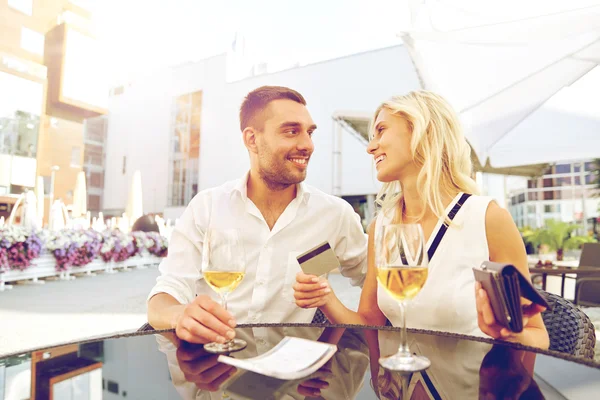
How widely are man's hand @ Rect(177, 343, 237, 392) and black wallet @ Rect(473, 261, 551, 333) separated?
1.83 ft

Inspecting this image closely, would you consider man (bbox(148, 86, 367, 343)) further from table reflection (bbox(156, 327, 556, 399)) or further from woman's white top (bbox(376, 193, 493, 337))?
table reflection (bbox(156, 327, 556, 399))

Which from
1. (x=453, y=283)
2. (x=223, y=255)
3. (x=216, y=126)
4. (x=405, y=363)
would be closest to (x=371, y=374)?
(x=405, y=363)

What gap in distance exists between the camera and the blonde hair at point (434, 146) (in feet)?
5.45

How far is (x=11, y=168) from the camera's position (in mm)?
18094

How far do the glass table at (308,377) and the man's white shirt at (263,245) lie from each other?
2.38 ft

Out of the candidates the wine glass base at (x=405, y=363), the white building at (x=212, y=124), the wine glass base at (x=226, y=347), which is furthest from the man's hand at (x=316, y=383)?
the white building at (x=212, y=124)

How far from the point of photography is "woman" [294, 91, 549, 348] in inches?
56.5

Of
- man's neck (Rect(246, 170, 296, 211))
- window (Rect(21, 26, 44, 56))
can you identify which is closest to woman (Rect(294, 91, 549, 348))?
man's neck (Rect(246, 170, 296, 211))

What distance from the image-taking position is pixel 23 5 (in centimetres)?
2003

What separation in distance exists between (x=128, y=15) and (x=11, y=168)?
32.1 ft

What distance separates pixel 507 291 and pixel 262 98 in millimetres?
1725

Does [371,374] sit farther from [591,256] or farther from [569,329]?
[591,256]

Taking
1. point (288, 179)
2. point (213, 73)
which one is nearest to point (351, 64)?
point (213, 73)

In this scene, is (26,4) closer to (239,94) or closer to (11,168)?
(11,168)
